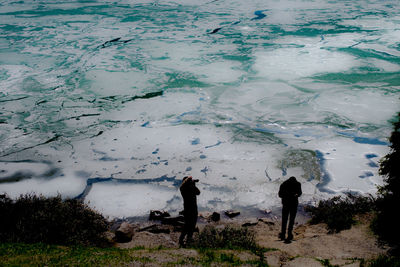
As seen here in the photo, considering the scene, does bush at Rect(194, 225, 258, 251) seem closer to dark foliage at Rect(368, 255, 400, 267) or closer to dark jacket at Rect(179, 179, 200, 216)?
dark jacket at Rect(179, 179, 200, 216)

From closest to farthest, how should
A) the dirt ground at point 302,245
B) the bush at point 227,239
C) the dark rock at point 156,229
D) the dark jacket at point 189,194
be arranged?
the dirt ground at point 302,245, the bush at point 227,239, the dark jacket at point 189,194, the dark rock at point 156,229

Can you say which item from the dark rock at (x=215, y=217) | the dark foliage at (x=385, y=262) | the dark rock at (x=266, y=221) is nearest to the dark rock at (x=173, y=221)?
the dark rock at (x=215, y=217)

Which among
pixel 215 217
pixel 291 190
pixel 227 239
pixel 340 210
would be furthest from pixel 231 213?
pixel 340 210

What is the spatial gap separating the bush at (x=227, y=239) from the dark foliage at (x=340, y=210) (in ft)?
5.78

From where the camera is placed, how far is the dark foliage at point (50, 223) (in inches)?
233

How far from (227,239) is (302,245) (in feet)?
4.46

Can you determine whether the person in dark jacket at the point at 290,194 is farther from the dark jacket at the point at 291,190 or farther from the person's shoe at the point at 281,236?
the person's shoe at the point at 281,236

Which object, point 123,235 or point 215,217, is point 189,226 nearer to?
point 215,217

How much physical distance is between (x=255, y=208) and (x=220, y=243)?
215cm

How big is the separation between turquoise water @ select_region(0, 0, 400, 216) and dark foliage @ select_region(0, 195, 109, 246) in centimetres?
103

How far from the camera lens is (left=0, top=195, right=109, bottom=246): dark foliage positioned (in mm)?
5926

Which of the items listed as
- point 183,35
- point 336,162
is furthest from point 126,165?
point 183,35

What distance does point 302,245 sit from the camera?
5941 millimetres

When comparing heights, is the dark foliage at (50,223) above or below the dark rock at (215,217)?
above
